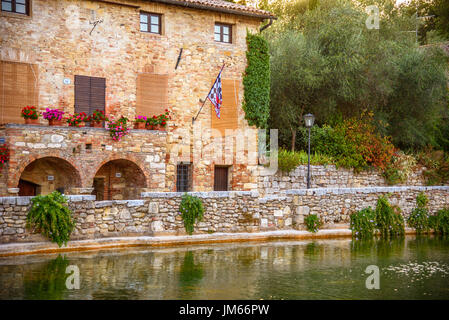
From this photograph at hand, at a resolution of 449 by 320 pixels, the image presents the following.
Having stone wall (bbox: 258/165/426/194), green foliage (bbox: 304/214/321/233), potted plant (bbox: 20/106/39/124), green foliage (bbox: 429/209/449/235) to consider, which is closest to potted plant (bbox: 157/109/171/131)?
potted plant (bbox: 20/106/39/124)

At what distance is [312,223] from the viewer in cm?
1908

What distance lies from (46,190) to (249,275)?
9707 mm

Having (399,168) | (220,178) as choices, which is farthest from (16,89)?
(399,168)

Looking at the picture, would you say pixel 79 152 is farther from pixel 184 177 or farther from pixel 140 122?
pixel 184 177

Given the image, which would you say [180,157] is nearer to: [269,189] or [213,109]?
[213,109]

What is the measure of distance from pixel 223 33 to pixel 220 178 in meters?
6.05

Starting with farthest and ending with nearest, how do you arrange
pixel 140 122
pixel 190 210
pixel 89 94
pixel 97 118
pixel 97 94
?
pixel 140 122 → pixel 97 94 → pixel 89 94 → pixel 97 118 → pixel 190 210

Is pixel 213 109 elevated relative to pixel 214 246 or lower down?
elevated

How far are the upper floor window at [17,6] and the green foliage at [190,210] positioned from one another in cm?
849

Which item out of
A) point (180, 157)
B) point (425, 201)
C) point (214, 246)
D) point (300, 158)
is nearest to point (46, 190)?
point (180, 157)

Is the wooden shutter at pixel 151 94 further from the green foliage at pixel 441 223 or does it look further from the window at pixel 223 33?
the green foliage at pixel 441 223

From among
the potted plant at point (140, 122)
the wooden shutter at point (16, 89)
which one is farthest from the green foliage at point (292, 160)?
the wooden shutter at point (16, 89)

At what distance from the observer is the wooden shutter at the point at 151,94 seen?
20.3 m

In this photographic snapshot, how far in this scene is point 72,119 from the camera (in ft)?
60.2
